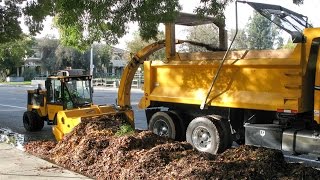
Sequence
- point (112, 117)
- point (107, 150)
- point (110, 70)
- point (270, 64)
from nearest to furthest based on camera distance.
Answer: point (107, 150), point (270, 64), point (112, 117), point (110, 70)

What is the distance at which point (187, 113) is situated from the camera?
35.1ft

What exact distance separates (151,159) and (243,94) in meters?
2.83

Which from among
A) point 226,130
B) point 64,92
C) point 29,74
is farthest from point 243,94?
point 29,74

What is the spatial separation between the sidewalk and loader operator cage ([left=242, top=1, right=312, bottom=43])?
4.62 meters

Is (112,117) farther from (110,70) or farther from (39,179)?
(110,70)

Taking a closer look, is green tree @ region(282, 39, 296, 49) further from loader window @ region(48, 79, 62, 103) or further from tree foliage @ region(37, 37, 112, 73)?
tree foliage @ region(37, 37, 112, 73)

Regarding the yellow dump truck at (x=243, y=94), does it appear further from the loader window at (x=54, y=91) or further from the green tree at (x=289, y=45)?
→ the loader window at (x=54, y=91)

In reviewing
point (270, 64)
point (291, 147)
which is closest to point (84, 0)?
point (270, 64)

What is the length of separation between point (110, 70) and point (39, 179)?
81.3 meters

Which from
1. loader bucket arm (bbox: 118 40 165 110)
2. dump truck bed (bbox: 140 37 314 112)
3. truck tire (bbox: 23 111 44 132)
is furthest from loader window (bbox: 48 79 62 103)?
dump truck bed (bbox: 140 37 314 112)

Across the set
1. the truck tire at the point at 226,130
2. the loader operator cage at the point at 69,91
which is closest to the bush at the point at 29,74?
the loader operator cage at the point at 69,91

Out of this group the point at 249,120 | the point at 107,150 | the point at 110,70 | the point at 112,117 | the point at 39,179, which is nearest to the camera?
the point at 39,179

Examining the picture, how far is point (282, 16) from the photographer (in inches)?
364

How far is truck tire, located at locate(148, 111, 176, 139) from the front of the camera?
10.6 metres
